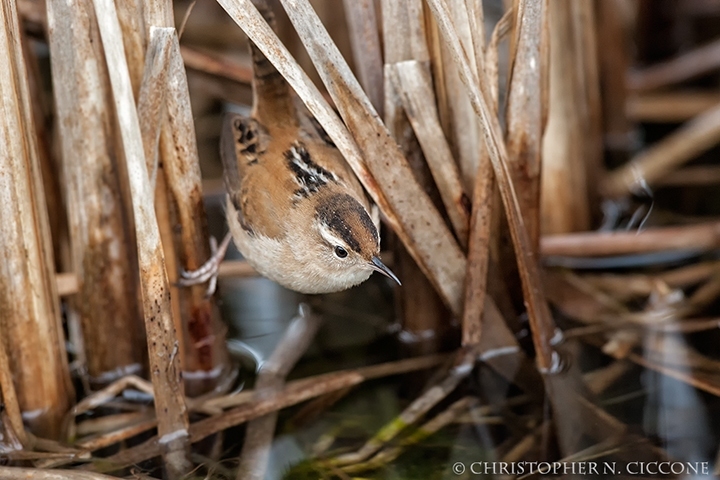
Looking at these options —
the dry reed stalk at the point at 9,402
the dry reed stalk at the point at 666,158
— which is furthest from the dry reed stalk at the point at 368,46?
the dry reed stalk at the point at 666,158

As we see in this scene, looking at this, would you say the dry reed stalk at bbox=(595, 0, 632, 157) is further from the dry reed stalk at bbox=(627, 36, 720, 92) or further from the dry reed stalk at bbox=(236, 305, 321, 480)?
the dry reed stalk at bbox=(236, 305, 321, 480)

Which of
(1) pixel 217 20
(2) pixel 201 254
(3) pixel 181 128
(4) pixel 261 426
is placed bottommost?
(4) pixel 261 426

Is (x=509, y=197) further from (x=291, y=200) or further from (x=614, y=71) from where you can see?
(x=614, y=71)

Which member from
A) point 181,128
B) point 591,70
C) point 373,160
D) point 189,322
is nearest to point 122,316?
point 189,322

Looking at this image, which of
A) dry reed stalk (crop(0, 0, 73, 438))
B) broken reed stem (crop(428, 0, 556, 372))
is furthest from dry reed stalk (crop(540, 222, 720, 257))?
dry reed stalk (crop(0, 0, 73, 438))

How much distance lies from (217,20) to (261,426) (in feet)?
10.4

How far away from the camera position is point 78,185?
3.17 metres

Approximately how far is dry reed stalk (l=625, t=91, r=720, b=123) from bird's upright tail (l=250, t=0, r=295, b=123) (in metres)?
2.57

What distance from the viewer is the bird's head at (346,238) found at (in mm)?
3002

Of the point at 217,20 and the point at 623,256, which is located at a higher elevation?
the point at 217,20

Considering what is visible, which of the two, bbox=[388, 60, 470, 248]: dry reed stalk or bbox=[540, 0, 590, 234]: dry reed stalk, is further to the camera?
bbox=[540, 0, 590, 234]: dry reed stalk

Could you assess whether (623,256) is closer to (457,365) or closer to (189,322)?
(457,365)

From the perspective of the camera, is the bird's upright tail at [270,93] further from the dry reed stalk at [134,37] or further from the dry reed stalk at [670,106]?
the dry reed stalk at [670,106]

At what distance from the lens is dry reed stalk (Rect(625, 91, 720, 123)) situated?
5066 mm
